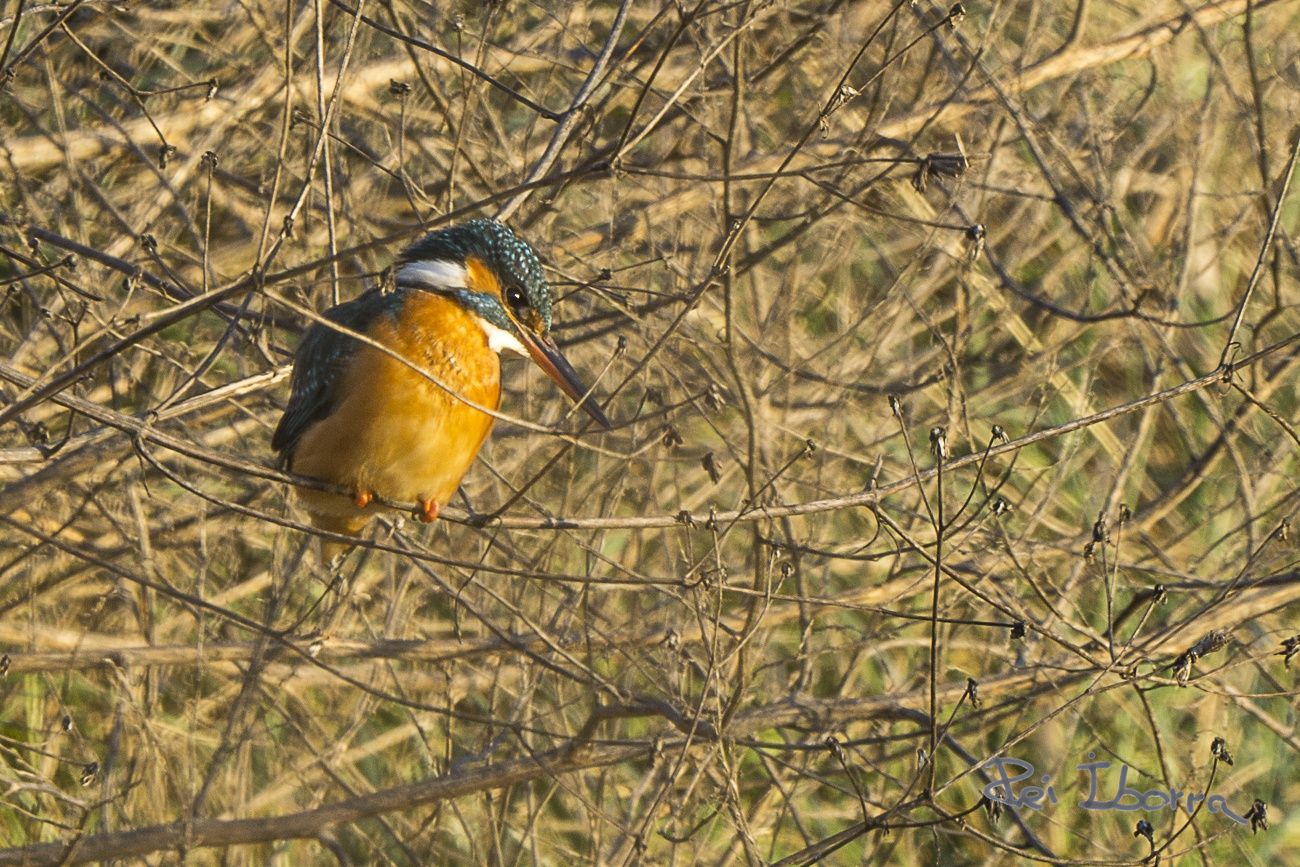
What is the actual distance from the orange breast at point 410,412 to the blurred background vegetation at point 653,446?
0.46 meters

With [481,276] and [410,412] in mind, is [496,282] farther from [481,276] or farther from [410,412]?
[410,412]

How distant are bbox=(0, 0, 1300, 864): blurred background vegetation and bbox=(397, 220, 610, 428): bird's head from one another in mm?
302

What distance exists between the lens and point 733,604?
4754 mm

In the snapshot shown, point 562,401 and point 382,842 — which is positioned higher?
point 562,401

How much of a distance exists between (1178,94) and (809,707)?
3115mm

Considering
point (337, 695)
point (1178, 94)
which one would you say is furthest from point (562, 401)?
point (1178, 94)

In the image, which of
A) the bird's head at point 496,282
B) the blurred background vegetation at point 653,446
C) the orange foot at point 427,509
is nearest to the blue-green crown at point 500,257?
the bird's head at point 496,282

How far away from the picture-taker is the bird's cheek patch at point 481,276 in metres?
3.36

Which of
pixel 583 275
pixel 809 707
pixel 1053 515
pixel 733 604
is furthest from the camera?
pixel 1053 515

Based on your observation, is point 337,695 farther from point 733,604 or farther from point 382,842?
point 733,604

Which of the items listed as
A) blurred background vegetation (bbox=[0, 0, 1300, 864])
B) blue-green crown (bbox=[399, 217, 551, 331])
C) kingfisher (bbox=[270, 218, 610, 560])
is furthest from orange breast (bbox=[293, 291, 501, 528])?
blurred background vegetation (bbox=[0, 0, 1300, 864])

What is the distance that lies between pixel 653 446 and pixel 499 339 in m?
0.59

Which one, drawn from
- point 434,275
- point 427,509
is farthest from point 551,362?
point 427,509

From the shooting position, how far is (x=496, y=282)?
11.1 feet
